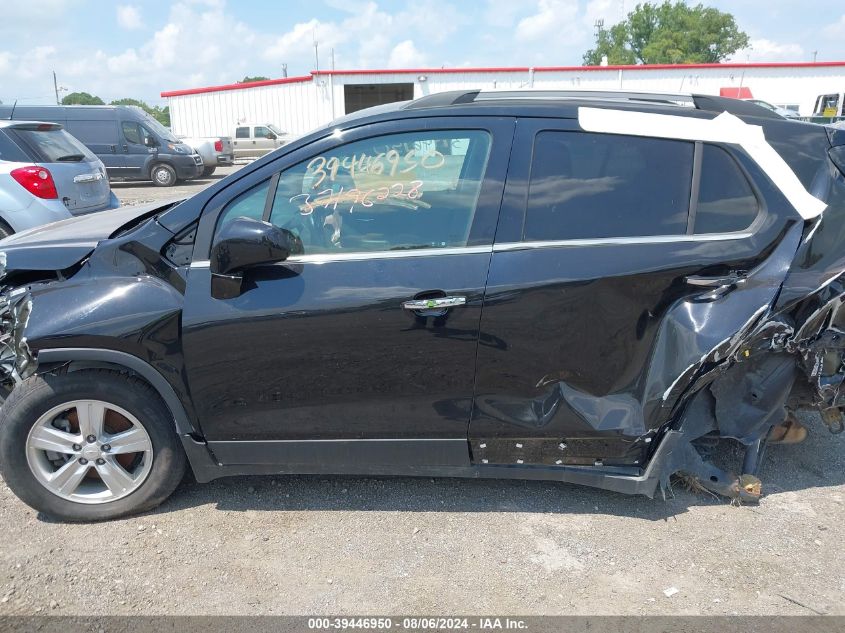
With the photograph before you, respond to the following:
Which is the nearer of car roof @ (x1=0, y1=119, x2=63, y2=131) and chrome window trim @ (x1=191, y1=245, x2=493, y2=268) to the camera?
chrome window trim @ (x1=191, y1=245, x2=493, y2=268)

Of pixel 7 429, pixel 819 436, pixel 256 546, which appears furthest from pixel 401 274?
pixel 819 436

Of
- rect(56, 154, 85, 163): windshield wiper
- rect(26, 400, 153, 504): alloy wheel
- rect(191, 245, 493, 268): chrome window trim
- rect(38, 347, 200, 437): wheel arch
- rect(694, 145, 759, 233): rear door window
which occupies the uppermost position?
rect(694, 145, 759, 233): rear door window

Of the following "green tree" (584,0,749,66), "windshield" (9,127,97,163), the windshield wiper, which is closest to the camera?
"windshield" (9,127,97,163)

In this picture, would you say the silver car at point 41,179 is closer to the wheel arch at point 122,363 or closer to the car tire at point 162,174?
the wheel arch at point 122,363

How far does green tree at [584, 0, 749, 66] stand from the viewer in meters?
63.9

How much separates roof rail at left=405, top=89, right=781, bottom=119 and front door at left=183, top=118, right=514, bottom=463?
298mm

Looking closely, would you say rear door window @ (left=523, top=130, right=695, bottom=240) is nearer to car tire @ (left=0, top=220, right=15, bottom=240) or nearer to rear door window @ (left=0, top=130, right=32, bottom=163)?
car tire @ (left=0, top=220, right=15, bottom=240)

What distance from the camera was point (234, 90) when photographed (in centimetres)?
3378

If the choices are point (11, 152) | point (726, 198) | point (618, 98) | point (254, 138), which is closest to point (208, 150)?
point (254, 138)

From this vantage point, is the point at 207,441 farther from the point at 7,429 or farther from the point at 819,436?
the point at 819,436

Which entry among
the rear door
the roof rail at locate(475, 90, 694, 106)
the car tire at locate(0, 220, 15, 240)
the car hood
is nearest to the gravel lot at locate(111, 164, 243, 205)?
the car tire at locate(0, 220, 15, 240)

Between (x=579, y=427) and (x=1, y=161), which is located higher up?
(x=1, y=161)

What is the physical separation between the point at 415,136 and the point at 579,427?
1456 mm

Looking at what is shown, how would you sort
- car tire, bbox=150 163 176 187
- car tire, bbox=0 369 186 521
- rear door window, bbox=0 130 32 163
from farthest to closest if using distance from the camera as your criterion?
car tire, bbox=150 163 176 187 < rear door window, bbox=0 130 32 163 < car tire, bbox=0 369 186 521
